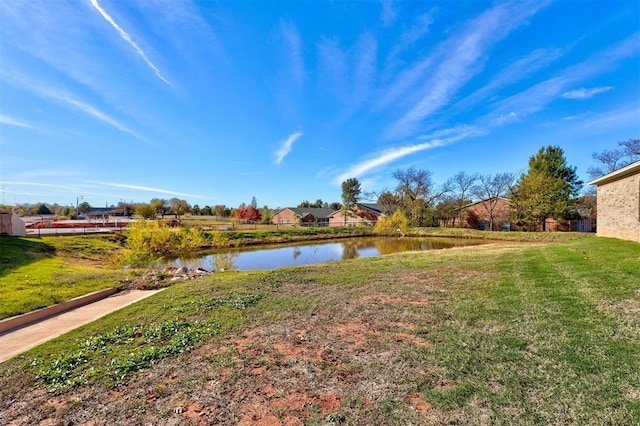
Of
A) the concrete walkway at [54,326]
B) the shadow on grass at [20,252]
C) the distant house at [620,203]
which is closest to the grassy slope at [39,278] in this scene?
the shadow on grass at [20,252]

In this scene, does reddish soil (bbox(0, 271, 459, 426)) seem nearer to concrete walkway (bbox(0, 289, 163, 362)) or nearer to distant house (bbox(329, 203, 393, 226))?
concrete walkway (bbox(0, 289, 163, 362))

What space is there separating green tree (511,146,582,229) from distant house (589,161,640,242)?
15.6 metres

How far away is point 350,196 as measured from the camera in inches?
1732

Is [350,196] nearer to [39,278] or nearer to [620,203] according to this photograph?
[620,203]

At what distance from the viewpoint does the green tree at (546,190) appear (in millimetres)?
26078

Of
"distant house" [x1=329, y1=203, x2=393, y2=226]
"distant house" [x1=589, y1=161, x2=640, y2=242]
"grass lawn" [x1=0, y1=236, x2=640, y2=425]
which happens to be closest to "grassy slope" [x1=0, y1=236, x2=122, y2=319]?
"grass lawn" [x1=0, y1=236, x2=640, y2=425]

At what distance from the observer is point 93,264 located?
13.6 m

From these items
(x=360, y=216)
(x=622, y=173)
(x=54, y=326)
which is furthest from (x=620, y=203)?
(x=360, y=216)

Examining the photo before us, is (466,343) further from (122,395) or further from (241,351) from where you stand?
(122,395)

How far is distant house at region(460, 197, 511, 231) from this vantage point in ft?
103

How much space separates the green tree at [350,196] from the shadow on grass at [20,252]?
34.9m

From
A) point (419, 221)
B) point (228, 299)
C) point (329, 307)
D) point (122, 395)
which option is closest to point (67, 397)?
point (122, 395)

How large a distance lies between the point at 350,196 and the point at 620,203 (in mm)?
A: 33831

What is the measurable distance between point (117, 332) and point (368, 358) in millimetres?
3933
